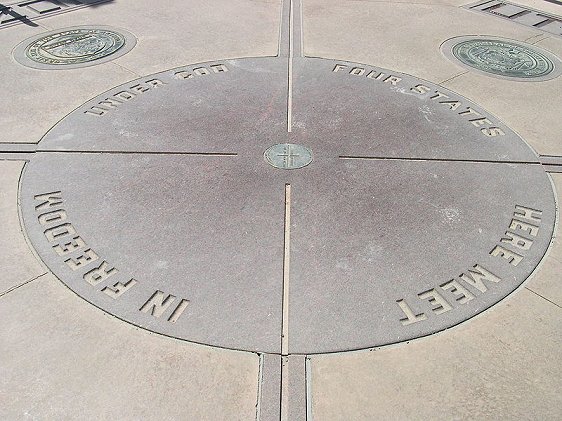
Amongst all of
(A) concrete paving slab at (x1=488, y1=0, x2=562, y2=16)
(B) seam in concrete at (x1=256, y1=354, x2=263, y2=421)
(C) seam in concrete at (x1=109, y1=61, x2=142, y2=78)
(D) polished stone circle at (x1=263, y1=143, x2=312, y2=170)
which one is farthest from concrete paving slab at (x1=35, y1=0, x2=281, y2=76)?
(B) seam in concrete at (x1=256, y1=354, x2=263, y2=421)

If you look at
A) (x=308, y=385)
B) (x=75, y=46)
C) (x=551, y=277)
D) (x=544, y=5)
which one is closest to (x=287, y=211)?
(x=308, y=385)

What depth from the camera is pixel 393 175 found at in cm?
459

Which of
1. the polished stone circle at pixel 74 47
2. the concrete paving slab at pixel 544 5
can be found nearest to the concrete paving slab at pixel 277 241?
the polished stone circle at pixel 74 47

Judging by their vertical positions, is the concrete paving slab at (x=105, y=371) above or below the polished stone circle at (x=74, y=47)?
above

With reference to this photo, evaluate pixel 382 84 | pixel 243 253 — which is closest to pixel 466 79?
pixel 382 84

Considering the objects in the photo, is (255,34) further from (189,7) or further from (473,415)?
(473,415)

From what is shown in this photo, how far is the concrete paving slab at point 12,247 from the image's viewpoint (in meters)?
3.61

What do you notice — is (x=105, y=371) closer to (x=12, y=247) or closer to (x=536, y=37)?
(x=12, y=247)

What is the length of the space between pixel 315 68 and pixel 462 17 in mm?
2956

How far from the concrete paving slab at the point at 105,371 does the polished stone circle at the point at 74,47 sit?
3884mm

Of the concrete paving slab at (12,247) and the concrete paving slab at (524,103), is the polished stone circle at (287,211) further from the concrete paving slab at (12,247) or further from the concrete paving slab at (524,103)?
the concrete paving slab at (524,103)

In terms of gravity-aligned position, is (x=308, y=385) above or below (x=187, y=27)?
above

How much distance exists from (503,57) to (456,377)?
491 centimetres

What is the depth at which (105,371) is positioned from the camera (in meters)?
3.01
